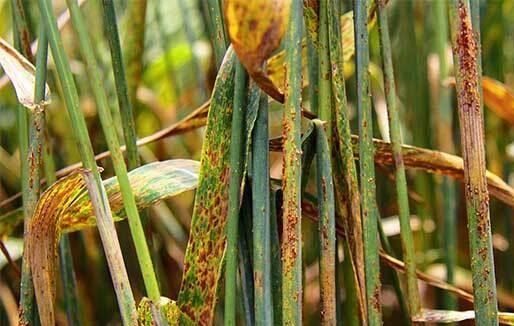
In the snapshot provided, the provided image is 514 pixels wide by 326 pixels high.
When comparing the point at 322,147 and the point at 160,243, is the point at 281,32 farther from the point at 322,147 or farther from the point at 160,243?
the point at 160,243

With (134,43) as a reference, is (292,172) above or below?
below

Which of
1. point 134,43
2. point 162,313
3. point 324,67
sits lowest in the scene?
point 162,313

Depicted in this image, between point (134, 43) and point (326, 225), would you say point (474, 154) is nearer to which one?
point (326, 225)

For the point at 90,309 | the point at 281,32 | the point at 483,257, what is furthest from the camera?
the point at 90,309

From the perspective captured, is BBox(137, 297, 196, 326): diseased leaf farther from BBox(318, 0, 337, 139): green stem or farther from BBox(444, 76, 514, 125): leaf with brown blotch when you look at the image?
BBox(444, 76, 514, 125): leaf with brown blotch

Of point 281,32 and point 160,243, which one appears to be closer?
point 281,32

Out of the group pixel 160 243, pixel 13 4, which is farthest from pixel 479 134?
pixel 160 243

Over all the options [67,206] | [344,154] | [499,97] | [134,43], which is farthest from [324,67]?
[134,43]

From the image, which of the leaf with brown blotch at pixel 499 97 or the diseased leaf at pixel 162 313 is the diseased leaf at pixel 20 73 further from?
the leaf with brown blotch at pixel 499 97
